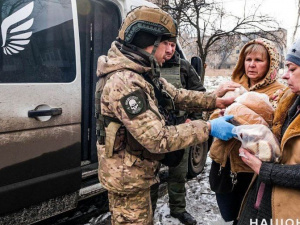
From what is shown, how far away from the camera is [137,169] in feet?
5.66

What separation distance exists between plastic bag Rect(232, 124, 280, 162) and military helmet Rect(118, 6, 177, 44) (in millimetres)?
729

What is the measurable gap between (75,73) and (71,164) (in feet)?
2.58

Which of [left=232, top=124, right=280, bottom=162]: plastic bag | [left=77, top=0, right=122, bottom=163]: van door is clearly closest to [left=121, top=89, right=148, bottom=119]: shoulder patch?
[left=232, top=124, right=280, bottom=162]: plastic bag

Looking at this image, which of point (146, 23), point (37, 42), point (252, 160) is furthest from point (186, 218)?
point (37, 42)

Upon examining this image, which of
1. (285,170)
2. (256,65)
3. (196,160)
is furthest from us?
(196,160)

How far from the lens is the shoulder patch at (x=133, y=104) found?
1.47 m

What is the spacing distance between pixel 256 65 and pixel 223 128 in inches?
28.9

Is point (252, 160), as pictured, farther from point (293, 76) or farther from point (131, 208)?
point (131, 208)

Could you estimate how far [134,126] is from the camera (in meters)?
1.48

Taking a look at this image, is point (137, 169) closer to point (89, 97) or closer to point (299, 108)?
point (299, 108)

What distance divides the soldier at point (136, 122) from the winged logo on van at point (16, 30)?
0.73 meters

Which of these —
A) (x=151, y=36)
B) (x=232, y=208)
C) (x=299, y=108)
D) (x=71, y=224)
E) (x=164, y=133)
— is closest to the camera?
(x=299, y=108)

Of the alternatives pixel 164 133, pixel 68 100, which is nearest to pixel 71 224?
pixel 68 100

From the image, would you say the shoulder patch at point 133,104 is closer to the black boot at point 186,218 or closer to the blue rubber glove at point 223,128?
the blue rubber glove at point 223,128
